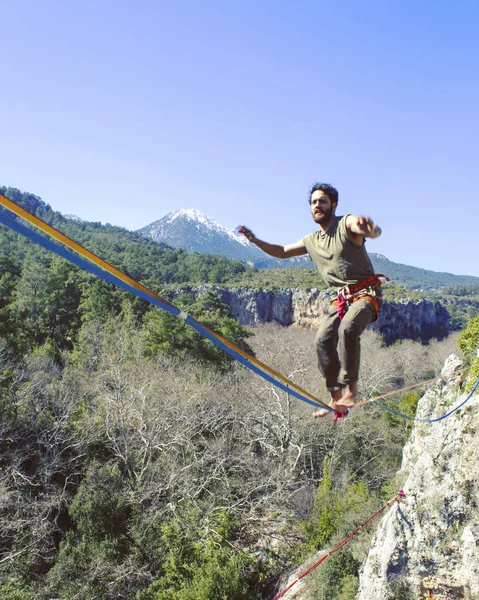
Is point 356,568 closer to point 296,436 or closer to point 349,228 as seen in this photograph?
point 296,436

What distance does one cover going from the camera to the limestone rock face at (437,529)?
383 inches

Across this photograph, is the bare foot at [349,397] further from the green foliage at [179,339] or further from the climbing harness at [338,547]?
the green foliage at [179,339]

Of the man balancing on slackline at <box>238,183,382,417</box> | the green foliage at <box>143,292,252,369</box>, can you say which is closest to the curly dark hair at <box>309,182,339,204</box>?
the man balancing on slackline at <box>238,183,382,417</box>

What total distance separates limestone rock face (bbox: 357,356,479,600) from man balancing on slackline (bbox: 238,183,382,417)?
844 cm

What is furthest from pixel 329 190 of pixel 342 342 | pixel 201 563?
pixel 201 563

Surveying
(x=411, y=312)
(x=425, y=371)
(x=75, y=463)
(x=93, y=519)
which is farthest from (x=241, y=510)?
(x=411, y=312)

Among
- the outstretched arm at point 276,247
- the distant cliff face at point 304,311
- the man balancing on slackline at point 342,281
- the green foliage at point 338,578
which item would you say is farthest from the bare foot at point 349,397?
the distant cliff face at point 304,311

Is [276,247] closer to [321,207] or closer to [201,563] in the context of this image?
[321,207]

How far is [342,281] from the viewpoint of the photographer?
3.65 m

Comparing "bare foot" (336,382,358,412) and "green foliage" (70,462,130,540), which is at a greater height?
"bare foot" (336,382,358,412)

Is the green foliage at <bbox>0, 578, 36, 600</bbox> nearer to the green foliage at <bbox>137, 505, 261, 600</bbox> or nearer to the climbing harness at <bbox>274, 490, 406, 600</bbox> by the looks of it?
the green foliage at <bbox>137, 505, 261, 600</bbox>

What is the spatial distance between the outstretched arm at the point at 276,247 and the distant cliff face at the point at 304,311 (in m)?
55.6

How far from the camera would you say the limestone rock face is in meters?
9.73

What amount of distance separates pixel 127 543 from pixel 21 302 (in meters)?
21.7
